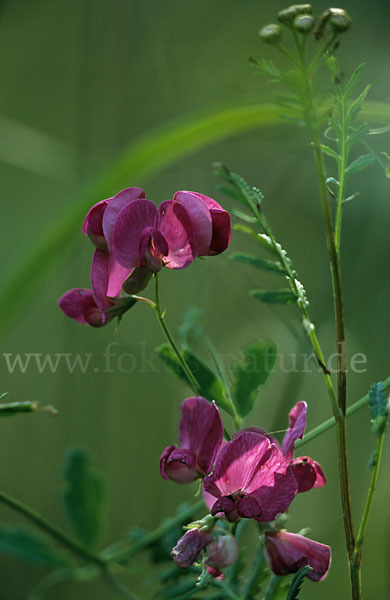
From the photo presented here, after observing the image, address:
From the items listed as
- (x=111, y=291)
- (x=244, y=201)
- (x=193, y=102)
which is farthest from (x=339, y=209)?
(x=193, y=102)

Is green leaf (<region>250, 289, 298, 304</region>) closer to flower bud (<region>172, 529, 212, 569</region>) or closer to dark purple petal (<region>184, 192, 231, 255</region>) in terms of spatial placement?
dark purple petal (<region>184, 192, 231, 255</region>)

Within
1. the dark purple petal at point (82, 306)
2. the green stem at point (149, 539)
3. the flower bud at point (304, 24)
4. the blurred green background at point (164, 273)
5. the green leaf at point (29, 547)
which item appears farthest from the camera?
the blurred green background at point (164, 273)

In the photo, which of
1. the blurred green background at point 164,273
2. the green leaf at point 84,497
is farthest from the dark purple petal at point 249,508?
the blurred green background at point 164,273

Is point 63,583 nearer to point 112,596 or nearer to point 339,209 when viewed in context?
point 112,596

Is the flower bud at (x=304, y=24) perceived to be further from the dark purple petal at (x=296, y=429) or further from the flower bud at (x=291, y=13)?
the dark purple petal at (x=296, y=429)

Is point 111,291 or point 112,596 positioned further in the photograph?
point 112,596

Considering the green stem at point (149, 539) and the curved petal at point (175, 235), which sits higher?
the curved petal at point (175, 235)

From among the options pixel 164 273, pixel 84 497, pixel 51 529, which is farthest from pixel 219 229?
pixel 164 273
